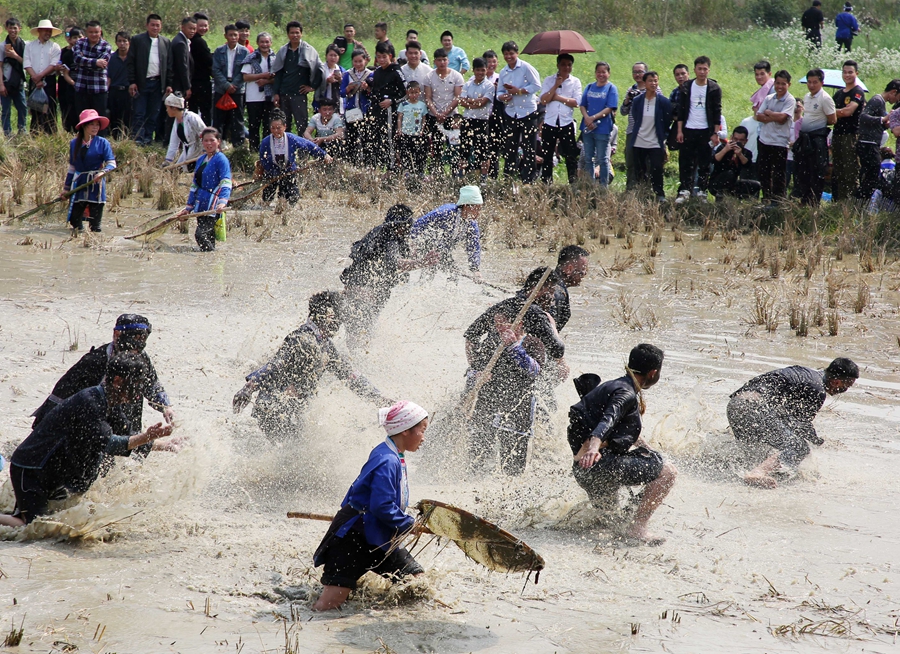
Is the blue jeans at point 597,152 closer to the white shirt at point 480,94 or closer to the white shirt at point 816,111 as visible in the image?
the white shirt at point 480,94

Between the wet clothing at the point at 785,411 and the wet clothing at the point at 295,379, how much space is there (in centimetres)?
267

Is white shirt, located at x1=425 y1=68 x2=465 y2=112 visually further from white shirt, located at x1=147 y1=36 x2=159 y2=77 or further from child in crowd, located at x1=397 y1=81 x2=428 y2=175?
white shirt, located at x1=147 y1=36 x2=159 y2=77

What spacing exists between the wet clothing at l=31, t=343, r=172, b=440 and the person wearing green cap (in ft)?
11.3

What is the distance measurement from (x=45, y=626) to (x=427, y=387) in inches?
170

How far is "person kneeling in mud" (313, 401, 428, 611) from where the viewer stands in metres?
5.14

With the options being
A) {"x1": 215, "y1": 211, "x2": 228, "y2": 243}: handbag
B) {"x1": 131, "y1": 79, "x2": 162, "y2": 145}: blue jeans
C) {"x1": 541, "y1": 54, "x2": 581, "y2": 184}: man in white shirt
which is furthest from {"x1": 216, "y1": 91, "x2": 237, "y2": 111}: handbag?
{"x1": 541, "y1": 54, "x2": 581, "y2": 184}: man in white shirt

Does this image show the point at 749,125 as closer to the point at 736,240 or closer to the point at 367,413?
the point at 736,240

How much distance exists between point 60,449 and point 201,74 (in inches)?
449

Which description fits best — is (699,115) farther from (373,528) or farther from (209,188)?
(373,528)

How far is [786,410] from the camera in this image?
301 inches

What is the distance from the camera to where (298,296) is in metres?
11.2

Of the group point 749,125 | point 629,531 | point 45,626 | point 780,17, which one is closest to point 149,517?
point 45,626

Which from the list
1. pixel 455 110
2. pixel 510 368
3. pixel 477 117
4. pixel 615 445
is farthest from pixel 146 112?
pixel 615 445

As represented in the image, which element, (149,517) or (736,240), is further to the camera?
(736,240)
